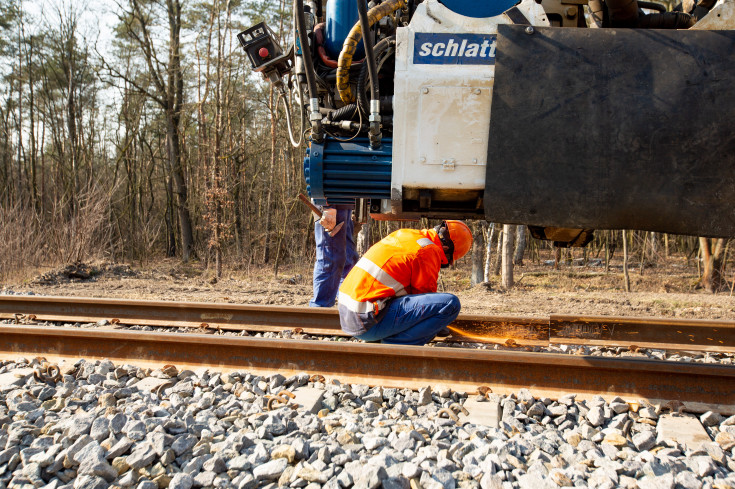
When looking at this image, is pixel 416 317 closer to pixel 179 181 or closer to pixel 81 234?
pixel 81 234

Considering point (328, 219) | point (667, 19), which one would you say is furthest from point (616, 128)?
point (328, 219)

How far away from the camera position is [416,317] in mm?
4418

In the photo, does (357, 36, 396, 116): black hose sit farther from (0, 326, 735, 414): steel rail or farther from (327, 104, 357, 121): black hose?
(0, 326, 735, 414): steel rail

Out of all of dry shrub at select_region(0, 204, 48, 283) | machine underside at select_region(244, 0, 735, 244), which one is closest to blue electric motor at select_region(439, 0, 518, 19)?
machine underside at select_region(244, 0, 735, 244)

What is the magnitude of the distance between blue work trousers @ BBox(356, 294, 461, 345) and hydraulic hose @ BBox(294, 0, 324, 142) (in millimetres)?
1614

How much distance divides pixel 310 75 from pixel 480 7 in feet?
3.53

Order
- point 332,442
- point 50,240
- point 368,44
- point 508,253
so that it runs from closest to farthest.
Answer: point 332,442 → point 368,44 → point 508,253 → point 50,240

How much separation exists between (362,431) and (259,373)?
3.99 ft

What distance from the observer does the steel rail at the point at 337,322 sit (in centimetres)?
508

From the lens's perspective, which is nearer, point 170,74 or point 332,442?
point 332,442

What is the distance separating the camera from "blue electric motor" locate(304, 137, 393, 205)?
3.44m

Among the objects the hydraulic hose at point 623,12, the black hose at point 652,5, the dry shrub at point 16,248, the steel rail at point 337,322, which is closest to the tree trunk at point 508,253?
the steel rail at point 337,322

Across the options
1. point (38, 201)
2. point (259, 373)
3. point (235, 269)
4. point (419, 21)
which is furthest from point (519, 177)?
point (38, 201)

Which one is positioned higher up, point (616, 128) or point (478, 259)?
point (616, 128)
